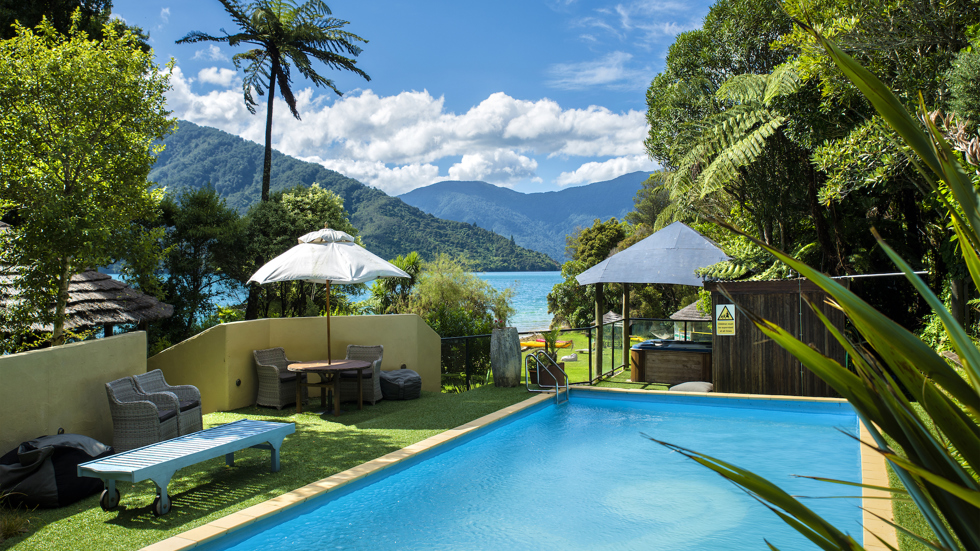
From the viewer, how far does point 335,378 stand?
25.5 feet

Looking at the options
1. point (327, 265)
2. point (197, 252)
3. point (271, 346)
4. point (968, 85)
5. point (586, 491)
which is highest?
point (968, 85)

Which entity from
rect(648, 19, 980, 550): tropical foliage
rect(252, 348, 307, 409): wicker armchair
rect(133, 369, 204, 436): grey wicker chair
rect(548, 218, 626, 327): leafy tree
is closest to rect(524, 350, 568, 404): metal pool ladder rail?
rect(252, 348, 307, 409): wicker armchair

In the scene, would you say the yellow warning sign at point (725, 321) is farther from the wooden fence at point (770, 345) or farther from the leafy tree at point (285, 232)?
the leafy tree at point (285, 232)

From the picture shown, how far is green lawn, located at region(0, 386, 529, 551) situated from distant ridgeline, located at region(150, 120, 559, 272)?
4924 centimetres

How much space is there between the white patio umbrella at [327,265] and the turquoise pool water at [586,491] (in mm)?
2650

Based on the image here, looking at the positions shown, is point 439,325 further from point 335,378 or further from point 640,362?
point 335,378

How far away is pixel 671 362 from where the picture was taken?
10539 millimetres

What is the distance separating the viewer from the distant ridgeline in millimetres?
62281

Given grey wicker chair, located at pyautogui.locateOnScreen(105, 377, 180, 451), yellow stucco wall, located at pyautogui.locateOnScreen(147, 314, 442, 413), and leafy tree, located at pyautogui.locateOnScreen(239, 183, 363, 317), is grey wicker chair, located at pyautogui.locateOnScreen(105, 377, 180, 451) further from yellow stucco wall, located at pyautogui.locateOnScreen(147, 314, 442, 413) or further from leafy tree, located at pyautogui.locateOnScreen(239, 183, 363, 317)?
leafy tree, located at pyautogui.locateOnScreen(239, 183, 363, 317)

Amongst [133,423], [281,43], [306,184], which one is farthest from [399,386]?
[306,184]

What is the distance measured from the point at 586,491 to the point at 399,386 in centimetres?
398

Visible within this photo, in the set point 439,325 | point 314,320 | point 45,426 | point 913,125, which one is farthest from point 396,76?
point 913,125

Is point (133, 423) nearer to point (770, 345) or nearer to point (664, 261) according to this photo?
point (664, 261)

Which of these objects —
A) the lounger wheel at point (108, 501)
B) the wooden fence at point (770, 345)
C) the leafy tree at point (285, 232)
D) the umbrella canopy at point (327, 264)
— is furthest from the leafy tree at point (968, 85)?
the leafy tree at point (285, 232)
